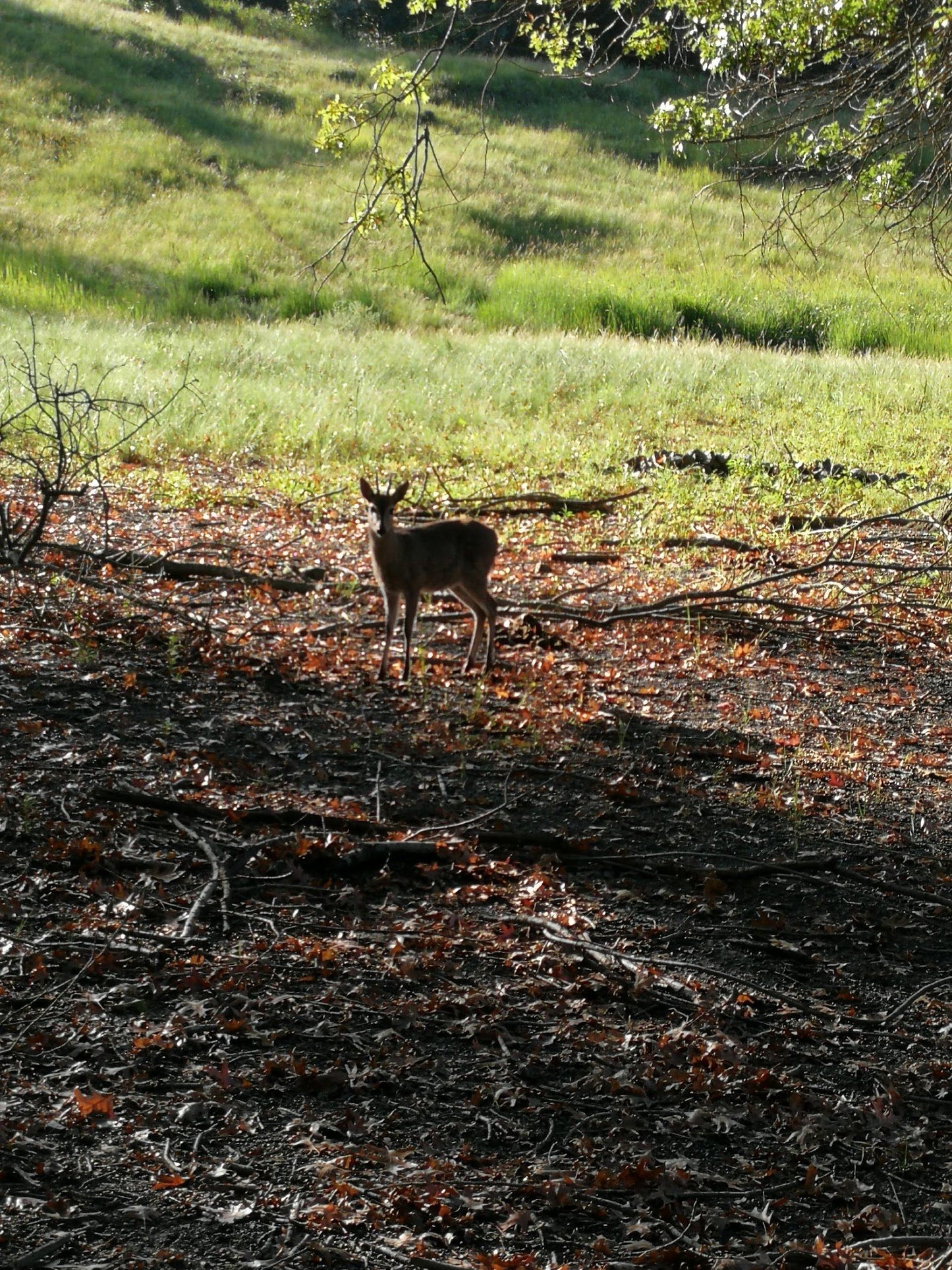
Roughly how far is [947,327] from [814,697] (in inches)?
794

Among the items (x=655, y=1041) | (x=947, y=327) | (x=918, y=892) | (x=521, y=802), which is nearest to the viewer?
(x=655, y=1041)

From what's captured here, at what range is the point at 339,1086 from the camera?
4.14 m

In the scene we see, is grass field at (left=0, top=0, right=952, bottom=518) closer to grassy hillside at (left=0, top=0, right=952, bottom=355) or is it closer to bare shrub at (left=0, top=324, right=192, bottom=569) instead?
grassy hillside at (left=0, top=0, right=952, bottom=355)

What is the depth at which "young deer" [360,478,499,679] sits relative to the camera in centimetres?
810

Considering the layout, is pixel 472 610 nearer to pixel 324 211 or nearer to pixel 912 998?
pixel 912 998

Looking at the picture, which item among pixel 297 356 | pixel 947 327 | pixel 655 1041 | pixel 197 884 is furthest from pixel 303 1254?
pixel 947 327

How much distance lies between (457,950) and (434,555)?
366cm

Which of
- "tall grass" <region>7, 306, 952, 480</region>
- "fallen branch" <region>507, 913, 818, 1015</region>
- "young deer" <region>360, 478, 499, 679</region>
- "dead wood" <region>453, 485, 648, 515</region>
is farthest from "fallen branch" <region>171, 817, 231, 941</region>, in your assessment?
"tall grass" <region>7, 306, 952, 480</region>

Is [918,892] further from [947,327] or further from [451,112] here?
[451,112]

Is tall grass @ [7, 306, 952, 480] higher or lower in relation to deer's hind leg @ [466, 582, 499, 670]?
higher

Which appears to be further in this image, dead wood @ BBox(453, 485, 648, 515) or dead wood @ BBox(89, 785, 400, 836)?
dead wood @ BBox(453, 485, 648, 515)

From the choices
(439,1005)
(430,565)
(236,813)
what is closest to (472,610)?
(430,565)

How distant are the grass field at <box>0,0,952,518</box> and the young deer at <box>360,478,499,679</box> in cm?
515

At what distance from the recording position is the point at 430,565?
324 inches
